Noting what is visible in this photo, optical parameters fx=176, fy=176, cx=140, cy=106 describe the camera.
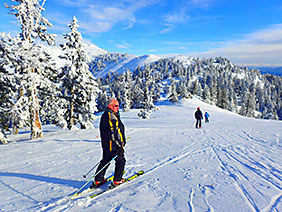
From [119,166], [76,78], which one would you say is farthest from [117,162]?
[76,78]

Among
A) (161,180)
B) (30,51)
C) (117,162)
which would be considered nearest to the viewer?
(117,162)

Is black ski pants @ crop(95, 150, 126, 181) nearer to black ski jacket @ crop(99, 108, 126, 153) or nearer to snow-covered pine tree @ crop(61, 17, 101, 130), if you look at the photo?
black ski jacket @ crop(99, 108, 126, 153)

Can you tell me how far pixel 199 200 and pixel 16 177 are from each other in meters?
5.71

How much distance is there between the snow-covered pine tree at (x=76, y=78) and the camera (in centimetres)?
1755

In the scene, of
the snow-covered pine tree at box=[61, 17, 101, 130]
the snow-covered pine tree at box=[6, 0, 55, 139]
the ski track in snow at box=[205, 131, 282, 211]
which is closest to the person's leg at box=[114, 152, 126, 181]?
the ski track in snow at box=[205, 131, 282, 211]

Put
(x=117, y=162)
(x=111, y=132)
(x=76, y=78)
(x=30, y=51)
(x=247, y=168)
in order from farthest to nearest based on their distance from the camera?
(x=76, y=78) < (x=30, y=51) < (x=247, y=168) < (x=117, y=162) < (x=111, y=132)

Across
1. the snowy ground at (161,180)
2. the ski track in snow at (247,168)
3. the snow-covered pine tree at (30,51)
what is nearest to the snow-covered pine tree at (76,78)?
the snow-covered pine tree at (30,51)

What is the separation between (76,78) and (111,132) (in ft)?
48.3

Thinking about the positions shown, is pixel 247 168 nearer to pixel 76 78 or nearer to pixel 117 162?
pixel 117 162

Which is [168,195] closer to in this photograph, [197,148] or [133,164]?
[133,164]

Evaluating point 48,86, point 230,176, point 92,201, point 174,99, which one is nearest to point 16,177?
point 92,201

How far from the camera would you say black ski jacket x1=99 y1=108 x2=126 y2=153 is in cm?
447

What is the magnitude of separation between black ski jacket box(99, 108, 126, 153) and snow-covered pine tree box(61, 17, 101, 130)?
13.9 meters

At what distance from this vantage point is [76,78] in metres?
17.6
